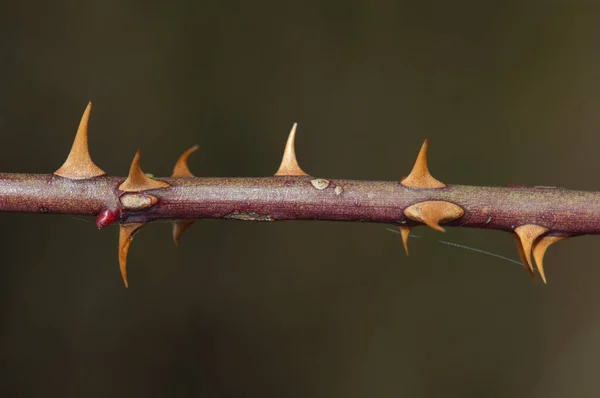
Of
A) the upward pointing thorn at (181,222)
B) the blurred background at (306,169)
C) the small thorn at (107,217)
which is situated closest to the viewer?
the small thorn at (107,217)

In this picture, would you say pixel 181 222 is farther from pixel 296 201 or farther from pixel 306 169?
pixel 306 169

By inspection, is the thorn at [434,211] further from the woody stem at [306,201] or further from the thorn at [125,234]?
the thorn at [125,234]

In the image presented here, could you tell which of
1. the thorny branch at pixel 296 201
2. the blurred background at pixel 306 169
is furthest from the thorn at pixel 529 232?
the blurred background at pixel 306 169

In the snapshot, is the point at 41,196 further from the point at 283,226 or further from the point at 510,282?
the point at 510,282

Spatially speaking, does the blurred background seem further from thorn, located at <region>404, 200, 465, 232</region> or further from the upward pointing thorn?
thorn, located at <region>404, 200, 465, 232</region>

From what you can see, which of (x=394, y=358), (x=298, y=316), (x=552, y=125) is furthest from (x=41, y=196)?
(x=552, y=125)

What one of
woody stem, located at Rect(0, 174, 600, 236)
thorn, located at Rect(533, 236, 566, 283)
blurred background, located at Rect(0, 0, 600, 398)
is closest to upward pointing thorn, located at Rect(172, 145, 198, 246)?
woody stem, located at Rect(0, 174, 600, 236)
